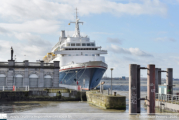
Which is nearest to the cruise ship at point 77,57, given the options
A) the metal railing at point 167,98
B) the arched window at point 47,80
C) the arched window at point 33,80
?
the arched window at point 47,80

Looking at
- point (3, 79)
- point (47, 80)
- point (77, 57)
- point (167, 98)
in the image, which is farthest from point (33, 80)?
point (167, 98)

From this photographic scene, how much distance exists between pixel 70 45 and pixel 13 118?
43042 mm

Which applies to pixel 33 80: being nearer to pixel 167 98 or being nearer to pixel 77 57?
pixel 77 57

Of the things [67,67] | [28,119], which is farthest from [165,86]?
[67,67]

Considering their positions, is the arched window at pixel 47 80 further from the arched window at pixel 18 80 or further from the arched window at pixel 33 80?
the arched window at pixel 18 80

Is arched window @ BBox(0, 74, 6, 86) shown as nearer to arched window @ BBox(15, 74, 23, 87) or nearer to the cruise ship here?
arched window @ BBox(15, 74, 23, 87)

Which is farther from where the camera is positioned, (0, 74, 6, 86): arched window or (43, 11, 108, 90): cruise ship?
(43, 11, 108, 90): cruise ship

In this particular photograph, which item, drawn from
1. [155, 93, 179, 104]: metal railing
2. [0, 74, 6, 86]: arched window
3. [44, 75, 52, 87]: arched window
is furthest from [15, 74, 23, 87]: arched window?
[155, 93, 179, 104]: metal railing

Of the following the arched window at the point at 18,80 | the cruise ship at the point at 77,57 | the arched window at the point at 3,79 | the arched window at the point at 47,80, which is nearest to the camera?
the arched window at the point at 3,79

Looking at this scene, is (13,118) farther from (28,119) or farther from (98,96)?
(98,96)

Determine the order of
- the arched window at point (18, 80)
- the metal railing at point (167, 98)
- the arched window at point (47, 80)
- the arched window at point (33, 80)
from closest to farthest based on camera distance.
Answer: the metal railing at point (167, 98)
the arched window at point (18, 80)
the arched window at point (33, 80)
the arched window at point (47, 80)

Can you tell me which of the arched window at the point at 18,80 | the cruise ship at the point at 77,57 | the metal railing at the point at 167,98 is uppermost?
the cruise ship at the point at 77,57

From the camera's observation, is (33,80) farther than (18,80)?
Yes

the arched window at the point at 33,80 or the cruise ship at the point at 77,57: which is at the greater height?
the cruise ship at the point at 77,57
